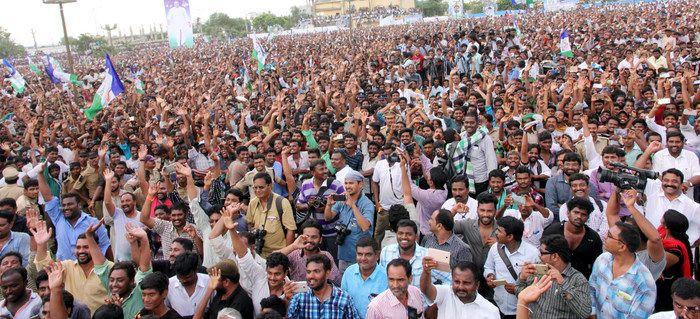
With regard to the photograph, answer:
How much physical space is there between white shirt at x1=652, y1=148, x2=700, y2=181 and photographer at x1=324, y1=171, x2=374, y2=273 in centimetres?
286

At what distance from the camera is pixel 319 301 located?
11.8ft

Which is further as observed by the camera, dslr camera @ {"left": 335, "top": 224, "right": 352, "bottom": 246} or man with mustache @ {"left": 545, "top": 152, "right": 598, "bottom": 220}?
man with mustache @ {"left": 545, "top": 152, "right": 598, "bottom": 220}

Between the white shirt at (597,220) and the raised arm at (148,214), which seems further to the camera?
the raised arm at (148,214)

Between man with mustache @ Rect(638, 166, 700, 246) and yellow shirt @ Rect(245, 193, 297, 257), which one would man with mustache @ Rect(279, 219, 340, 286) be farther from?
man with mustache @ Rect(638, 166, 700, 246)

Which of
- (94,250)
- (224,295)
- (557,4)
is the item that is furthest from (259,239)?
(557,4)

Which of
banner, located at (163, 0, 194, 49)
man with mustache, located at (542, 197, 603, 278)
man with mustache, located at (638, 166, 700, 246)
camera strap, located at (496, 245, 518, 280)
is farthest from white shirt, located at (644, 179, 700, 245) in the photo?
banner, located at (163, 0, 194, 49)

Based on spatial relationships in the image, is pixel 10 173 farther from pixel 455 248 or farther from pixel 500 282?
pixel 500 282

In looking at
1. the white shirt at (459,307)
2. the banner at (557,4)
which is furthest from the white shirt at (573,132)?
the banner at (557,4)

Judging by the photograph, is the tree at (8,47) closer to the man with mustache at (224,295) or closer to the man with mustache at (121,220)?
the man with mustache at (121,220)

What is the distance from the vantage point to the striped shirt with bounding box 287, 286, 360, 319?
358cm

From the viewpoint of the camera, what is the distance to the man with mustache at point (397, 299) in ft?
11.1

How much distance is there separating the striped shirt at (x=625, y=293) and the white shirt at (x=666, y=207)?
1.32 metres

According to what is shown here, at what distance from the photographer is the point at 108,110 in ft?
40.5

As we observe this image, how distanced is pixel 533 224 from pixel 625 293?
134 cm
